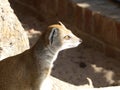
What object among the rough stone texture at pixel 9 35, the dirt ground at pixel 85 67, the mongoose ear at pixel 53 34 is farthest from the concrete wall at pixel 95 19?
the mongoose ear at pixel 53 34

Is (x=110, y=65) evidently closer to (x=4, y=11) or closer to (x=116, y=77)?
(x=116, y=77)

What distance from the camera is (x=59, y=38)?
3.62m

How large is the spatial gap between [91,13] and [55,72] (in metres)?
1.04

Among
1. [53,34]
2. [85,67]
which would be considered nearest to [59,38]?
[53,34]

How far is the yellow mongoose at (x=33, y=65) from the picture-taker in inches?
144

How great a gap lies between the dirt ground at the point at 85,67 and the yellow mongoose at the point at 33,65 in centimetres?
221

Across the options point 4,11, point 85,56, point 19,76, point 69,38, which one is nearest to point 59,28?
point 69,38

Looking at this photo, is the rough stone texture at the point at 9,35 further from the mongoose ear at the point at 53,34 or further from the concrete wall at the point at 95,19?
the concrete wall at the point at 95,19

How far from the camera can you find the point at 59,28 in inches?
140

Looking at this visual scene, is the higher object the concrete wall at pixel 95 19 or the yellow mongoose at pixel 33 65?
the yellow mongoose at pixel 33 65

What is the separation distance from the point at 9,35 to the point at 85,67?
6.29 ft

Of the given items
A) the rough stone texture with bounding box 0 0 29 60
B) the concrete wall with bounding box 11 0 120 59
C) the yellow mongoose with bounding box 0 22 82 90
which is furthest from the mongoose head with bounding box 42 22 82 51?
the concrete wall with bounding box 11 0 120 59

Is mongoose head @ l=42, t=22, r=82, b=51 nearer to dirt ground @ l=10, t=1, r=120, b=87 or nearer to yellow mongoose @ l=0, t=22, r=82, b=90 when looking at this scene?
yellow mongoose @ l=0, t=22, r=82, b=90

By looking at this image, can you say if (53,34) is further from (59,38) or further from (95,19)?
(95,19)
